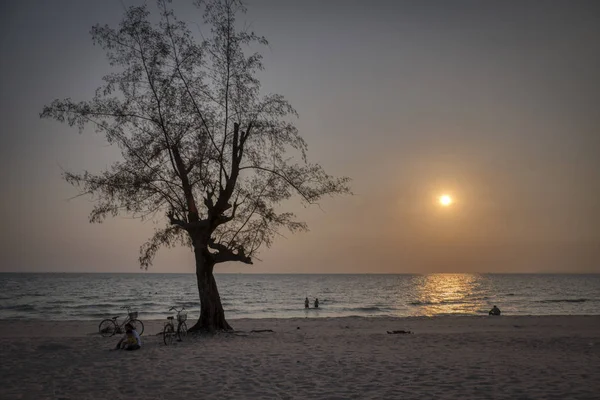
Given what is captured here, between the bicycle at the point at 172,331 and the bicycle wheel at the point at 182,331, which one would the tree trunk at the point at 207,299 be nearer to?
the bicycle wheel at the point at 182,331

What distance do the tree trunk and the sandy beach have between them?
140 cm

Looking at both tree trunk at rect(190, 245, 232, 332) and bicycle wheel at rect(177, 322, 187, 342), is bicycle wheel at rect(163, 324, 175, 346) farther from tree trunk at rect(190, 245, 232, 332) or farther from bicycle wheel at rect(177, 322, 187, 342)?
tree trunk at rect(190, 245, 232, 332)

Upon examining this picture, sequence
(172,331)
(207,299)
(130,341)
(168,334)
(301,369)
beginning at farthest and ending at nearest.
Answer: (207,299)
(172,331)
(168,334)
(130,341)
(301,369)

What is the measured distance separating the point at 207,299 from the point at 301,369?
413 inches

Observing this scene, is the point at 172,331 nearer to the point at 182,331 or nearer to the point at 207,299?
the point at 182,331

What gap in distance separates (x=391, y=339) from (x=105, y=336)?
14.6 meters

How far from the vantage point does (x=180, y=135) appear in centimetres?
2327

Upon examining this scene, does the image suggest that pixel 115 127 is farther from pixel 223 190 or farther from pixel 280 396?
pixel 280 396

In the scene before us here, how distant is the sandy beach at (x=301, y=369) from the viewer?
39.1 ft

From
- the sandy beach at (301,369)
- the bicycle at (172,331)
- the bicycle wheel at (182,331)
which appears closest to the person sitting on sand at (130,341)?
the sandy beach at (301,369)

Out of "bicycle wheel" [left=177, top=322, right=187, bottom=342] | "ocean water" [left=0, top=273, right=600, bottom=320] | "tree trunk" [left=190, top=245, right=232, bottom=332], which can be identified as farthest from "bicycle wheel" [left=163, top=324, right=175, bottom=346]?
"ocean water" [left=0, top=273, right=600, bottom=320]

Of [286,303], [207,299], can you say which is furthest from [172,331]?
[286,303]

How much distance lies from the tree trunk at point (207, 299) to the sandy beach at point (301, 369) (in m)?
1.40

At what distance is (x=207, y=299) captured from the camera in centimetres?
2442
